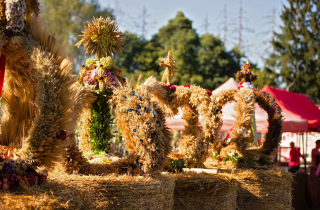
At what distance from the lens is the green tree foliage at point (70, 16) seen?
2184 cm

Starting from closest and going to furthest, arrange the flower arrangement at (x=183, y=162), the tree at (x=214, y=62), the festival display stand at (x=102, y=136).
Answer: the festival display stand at (x=102, y=136) < the flower arrangement at (x=183, y=162) < the tree at (x=214, y=62)

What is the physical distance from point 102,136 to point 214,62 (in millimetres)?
17431

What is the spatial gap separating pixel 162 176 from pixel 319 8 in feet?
85.3

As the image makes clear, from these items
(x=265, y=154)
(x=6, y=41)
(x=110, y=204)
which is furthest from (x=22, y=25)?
(x=265, y=154)

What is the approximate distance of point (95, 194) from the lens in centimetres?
326

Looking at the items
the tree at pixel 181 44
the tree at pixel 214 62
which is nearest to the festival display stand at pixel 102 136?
the tree at pixel 181 44

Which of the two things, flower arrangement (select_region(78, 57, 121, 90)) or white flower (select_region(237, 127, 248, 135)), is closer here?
flower arrangement (select_region(78, 57, 121, 90))

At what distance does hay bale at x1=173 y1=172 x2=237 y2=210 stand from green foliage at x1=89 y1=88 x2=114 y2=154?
1089 millimetres

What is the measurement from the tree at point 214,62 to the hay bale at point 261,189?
14.9m

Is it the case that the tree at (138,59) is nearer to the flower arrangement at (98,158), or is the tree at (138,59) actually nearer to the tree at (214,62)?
the tree at (214,62)

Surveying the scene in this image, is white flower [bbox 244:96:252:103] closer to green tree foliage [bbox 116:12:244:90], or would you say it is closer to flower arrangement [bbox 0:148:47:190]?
flower arrangement [bbox 0:148:47:190]

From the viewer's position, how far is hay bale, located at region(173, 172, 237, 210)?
493 cm

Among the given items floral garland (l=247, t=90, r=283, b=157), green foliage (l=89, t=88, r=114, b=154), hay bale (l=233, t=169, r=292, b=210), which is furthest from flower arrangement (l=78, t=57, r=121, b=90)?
floral garland (l=247, t=90, r=283, b=157)

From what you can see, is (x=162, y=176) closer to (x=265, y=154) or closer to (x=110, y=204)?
(x=110, y=204)
